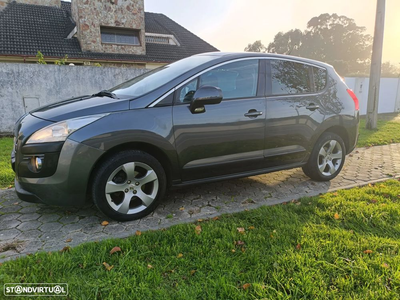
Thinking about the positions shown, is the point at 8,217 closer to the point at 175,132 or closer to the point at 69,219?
the point at 69,219

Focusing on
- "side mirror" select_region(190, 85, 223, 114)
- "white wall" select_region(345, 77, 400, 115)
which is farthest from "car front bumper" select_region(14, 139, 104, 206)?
"white wall" select_region(345, 77, 400, 115)

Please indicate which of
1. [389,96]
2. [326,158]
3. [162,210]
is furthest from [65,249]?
[389,96]

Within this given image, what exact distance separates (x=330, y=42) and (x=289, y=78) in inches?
2423

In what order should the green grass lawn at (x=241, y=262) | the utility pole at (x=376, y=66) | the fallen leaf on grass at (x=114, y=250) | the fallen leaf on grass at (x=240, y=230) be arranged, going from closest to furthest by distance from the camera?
1. the green grass lawn at (x=241, y=262)
2. the fallen leaf on grass at (x=114, y=250)
3. the fallen leaf on grass at (x=240, y=230)
4. the utility pole at (x=376, y=66)

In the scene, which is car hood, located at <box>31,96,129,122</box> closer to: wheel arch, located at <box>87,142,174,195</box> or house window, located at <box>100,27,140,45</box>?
wheel arch, located at <box>87,142,174,195</box>

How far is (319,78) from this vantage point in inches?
151

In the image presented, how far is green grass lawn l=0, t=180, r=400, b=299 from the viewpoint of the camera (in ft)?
5.98

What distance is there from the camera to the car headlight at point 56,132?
2438 millimetres

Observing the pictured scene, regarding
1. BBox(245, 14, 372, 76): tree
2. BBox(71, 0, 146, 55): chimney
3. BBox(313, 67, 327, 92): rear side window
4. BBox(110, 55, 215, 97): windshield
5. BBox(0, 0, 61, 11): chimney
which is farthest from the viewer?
BBox(245, 14, 372, 76): tree

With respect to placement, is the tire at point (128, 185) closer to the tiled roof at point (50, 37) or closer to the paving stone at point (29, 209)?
the paving stone at point (29, 209)

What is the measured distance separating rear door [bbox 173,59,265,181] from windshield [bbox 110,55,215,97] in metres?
0.22

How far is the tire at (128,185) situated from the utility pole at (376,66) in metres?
8.75

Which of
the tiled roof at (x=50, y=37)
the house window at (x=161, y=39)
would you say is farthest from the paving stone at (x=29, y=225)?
the house window at (x=161, y=39)

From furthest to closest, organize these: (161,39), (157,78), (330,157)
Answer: (161,39), (330,157), (157,78)
